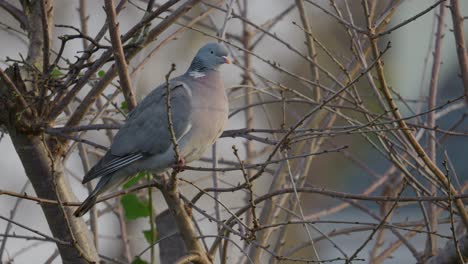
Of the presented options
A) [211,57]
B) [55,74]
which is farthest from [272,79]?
[55,74]

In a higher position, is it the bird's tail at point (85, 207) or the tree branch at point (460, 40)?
the tree branch at point (460, 40)

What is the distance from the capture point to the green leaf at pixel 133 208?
11.4ft

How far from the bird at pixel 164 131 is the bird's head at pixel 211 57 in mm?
111

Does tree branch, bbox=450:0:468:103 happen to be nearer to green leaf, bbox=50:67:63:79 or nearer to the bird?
the bird

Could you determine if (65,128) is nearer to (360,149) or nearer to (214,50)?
(214,50)

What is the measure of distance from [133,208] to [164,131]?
34 cm

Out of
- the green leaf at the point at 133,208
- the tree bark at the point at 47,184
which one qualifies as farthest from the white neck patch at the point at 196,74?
the tree bark at the point at 47,184

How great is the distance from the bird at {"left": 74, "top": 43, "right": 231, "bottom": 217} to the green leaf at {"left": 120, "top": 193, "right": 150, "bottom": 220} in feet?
0.28

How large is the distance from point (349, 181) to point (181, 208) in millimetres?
8657

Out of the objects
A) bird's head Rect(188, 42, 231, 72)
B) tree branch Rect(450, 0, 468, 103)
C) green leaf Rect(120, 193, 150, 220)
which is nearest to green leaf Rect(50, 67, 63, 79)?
green leaf Rect(120, 193, 150, 220)

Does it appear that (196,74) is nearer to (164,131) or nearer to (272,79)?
(164,131)

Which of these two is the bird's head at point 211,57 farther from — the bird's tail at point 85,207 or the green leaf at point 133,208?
the bird's tail at point 85,207

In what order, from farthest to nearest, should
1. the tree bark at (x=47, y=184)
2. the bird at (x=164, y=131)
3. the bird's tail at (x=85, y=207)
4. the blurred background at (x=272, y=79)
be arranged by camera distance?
the blurred background at (x=272, y=79) < the bird at (x=164, y=131) < the tree bark at (x=47, y=184) < the bird's tail at (x=85, y=207)

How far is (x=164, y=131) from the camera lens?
3.54m
